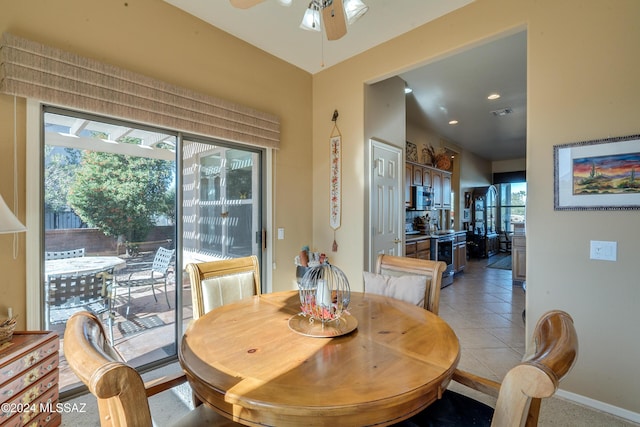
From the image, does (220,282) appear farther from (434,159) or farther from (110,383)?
(434,159)

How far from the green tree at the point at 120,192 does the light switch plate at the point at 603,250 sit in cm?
333

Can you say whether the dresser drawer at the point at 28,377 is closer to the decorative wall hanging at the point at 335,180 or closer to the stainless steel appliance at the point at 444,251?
the decorative wall hanging at the point at 335,180

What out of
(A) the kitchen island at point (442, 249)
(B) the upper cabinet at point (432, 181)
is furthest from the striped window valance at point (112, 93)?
(B) the upper cabinet at point (432, 181)

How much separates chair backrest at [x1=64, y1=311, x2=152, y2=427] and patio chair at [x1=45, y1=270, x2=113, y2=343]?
68.2 inches

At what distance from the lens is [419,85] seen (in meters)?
4.29

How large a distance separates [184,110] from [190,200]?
2.65 feet

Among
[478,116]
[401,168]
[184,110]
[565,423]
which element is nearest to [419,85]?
[401,168]

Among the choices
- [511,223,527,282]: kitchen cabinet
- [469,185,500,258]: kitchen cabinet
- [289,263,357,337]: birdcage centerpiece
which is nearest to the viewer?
[289,263,357,337]: birdcage centerpiece

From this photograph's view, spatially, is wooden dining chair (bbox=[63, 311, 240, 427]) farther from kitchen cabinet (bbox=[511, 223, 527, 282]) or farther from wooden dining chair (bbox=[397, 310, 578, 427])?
kitchen cabinet (bbox=[511, 223, 527, 282])

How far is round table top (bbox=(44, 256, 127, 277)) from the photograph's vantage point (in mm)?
2035

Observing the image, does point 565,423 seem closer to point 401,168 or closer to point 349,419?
point 349,419

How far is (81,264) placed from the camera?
85.0 inches

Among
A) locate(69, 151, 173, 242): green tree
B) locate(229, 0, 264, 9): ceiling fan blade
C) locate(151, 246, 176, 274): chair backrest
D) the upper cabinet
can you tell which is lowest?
locate(151, 246, 176, 274): chair backrest

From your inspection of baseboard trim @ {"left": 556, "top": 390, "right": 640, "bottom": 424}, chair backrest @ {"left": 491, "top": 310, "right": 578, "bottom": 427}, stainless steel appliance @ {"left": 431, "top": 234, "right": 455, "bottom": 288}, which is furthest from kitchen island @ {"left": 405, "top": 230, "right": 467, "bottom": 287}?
chair backrest @ {"left": 491, "top": 310, "right": 578, "bottom": 427}
